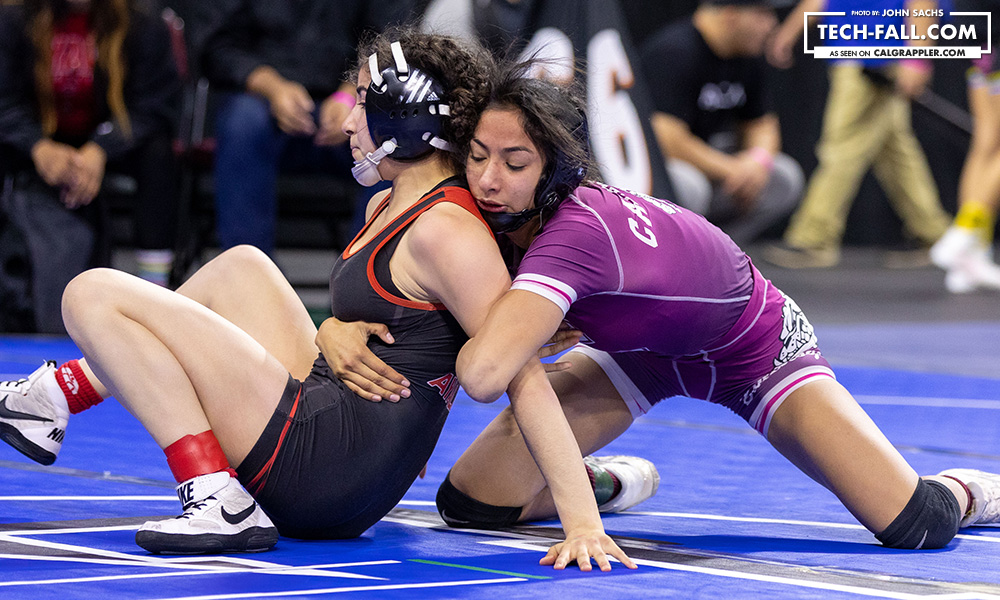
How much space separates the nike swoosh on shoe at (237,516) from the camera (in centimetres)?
245

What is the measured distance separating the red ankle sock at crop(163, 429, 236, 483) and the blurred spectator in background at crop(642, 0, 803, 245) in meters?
5.05

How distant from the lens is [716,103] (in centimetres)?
780

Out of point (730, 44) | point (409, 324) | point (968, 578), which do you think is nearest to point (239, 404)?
point (409, 324)

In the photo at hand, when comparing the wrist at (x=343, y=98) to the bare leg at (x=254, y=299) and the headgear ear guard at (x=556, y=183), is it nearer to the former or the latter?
the bare leg at (x=254, y=299)

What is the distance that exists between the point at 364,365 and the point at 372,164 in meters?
0.40

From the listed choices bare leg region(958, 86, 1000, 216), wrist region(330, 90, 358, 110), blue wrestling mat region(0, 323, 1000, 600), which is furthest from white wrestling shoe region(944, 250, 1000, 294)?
blue wrestling mat region(0, 323, 1000, 600)

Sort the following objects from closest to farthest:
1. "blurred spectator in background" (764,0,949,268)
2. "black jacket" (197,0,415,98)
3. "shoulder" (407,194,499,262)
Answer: "shoulder" (407,194,499,262) → "black jacket" (197,0,415,98) → "blurred spectator in background" (764,0,949,268)

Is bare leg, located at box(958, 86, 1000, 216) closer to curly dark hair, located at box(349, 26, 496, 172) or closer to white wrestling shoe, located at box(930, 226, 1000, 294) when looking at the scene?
white wrestling shoe, located at box(930, 226, 1000, 294)

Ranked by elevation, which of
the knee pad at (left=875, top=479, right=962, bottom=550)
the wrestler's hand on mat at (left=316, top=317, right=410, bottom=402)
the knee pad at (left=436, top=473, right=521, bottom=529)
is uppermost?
the wrestler's hand on mat at (left=316, top=317, right=410, bottom=402)

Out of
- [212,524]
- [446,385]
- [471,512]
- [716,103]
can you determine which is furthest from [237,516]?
[716,103]

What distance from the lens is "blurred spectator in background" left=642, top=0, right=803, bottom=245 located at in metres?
7.49

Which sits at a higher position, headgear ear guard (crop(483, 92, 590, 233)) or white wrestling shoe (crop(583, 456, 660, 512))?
headgear ear guard (crop(483, 92, 590, 233))

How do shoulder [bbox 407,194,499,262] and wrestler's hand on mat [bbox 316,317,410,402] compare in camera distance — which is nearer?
shoulder [bbox 407,194,499,262]

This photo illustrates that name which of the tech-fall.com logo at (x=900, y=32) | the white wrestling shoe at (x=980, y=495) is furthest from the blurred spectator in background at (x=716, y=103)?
the white wrestling shoe at (x=980, y=495)
